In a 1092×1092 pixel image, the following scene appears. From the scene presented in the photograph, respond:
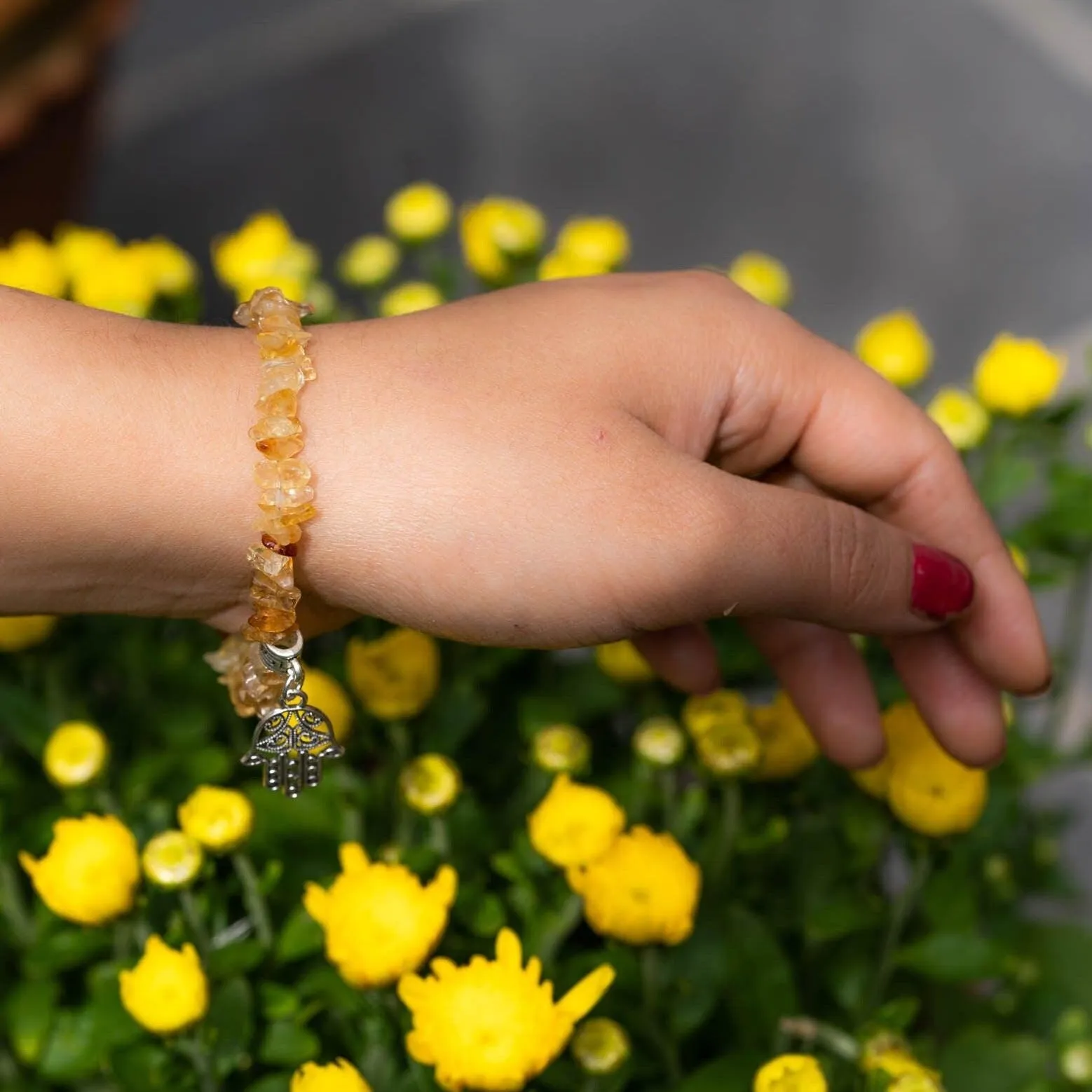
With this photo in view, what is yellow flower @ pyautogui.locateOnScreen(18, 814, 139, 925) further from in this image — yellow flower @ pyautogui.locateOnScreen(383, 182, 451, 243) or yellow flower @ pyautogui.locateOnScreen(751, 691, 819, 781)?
yellow flower @ pyautogui.locateOnScreen(383, 182, 451, 243)

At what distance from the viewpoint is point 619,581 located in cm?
45

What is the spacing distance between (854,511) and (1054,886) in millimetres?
340

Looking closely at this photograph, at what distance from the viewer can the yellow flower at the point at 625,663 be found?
1.93ft

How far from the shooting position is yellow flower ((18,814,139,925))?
1.56 feet

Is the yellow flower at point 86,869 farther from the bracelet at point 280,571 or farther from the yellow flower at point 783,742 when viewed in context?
the yellow flower at point 783,742

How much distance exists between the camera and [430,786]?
0.52m

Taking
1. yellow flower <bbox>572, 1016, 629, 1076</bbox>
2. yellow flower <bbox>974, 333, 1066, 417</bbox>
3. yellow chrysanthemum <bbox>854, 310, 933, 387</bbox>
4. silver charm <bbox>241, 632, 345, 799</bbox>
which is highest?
yellow flower <bbox>974, 333, 1066, 417</bbox>

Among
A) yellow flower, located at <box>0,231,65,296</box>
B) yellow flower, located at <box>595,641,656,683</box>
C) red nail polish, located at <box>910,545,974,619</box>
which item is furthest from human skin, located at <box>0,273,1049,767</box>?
yellow flower, located at <box>0,231,65,296</box>

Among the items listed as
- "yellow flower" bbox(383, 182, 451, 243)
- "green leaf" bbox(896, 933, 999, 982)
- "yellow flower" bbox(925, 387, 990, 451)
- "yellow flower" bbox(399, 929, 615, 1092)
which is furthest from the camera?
"yellow flower" bbox(383, 182, 451, 243)

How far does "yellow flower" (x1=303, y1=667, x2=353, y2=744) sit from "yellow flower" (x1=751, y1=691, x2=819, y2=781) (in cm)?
17

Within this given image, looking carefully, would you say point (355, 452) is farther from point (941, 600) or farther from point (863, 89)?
point (863, 89)

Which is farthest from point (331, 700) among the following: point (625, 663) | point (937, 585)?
point (937, 585)

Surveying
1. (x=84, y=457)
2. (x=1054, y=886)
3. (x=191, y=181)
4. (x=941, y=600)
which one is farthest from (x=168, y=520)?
(x=191, y=181)

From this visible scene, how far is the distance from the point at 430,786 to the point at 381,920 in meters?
0.08
